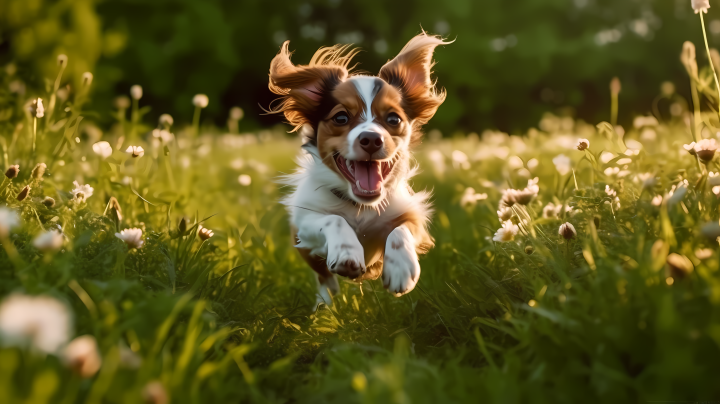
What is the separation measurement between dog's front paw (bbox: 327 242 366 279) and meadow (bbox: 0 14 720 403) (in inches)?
10.2

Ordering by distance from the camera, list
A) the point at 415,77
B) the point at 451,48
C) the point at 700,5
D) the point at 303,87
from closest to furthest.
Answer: the point at 700,5, the point at 303,87, the point at 415,77, the point at 451,48

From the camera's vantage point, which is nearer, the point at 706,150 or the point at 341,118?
the point at 706,150

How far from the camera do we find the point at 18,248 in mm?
2283

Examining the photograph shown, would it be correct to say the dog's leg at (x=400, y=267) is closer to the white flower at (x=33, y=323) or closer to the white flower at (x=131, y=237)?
the white flower at (x=131, y=237)

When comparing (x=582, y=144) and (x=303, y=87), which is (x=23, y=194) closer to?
(x=303, y=87)

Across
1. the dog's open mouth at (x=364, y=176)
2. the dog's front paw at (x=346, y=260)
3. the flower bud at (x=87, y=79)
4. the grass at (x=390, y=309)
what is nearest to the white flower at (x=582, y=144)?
the grass at (x=390, y=309)

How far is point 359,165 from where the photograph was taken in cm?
305

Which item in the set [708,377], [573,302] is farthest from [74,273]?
[708,377]

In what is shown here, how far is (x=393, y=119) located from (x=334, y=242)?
2.72ft

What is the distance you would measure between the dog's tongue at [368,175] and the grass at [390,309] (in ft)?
1.72

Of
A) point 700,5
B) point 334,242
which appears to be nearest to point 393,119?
point 334,242

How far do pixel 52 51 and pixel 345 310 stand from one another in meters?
8.05

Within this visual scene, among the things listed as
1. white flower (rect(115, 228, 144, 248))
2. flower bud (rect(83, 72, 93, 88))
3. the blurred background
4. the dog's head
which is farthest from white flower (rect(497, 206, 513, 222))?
the blurred background

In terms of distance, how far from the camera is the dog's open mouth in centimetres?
300
